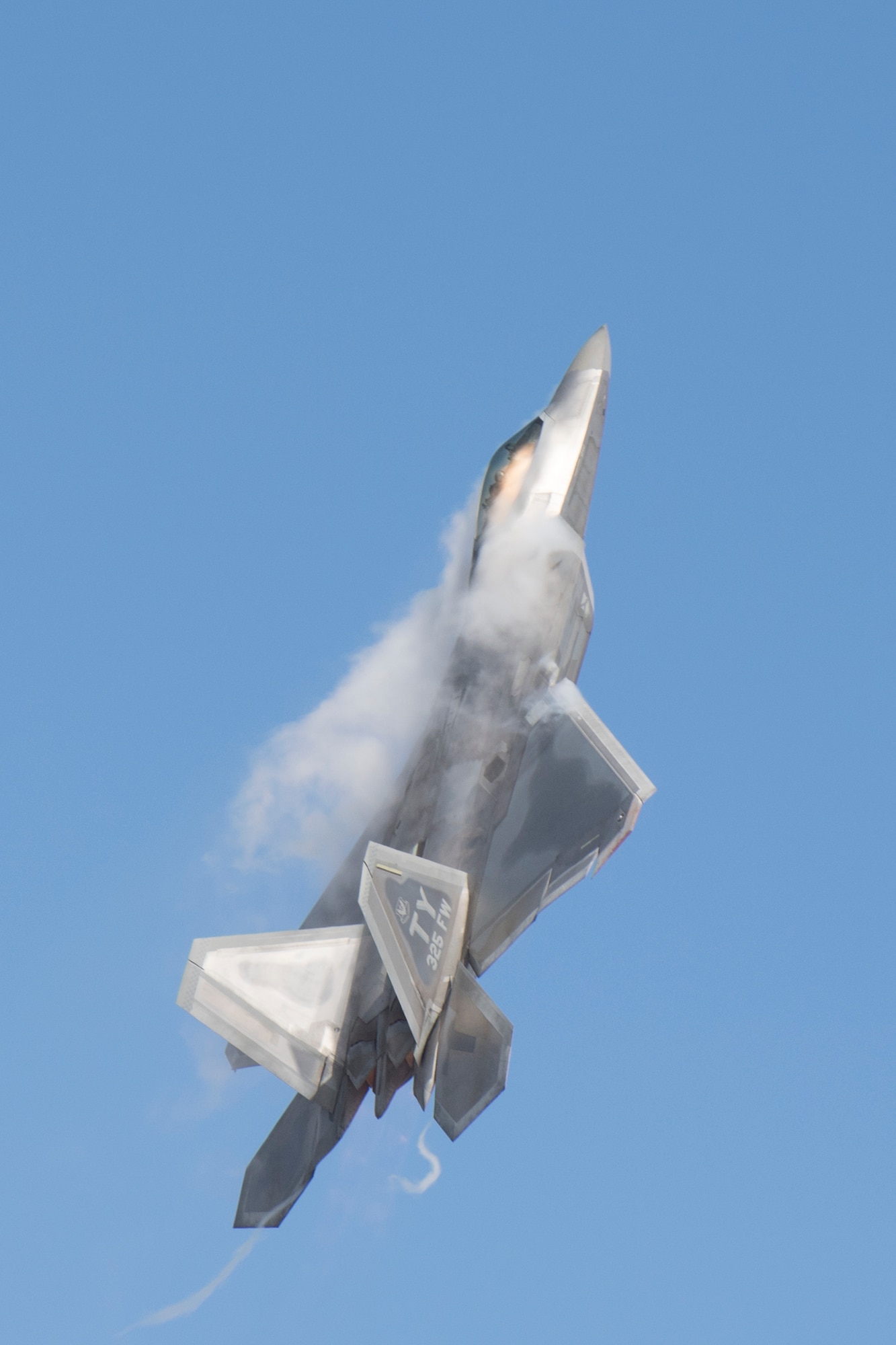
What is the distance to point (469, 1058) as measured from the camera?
18781 millimetres

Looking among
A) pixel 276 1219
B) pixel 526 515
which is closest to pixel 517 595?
pixel 526 515

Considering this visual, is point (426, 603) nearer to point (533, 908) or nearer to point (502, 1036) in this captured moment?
point (533, 908)

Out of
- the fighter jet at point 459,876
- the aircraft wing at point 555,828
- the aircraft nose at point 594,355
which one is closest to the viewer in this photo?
the fighter jet at point 459,876

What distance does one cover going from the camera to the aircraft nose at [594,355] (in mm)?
27281

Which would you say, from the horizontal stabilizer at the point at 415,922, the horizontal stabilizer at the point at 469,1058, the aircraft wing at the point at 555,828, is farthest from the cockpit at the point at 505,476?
the horizontal stabilizer at the point at 469,1058

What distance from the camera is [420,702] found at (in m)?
23.4

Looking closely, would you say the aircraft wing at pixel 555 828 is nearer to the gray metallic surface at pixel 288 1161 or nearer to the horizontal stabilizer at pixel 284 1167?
the gray metallic surface at pixel 288 1161

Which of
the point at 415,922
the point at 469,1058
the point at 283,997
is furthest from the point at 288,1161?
the point at 415,922

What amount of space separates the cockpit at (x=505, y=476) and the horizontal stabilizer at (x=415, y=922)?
7120 mm

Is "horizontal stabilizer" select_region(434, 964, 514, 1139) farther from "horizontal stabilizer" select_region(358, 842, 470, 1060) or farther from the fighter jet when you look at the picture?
"horizontal stabilizer" select_region(358, 842, 470, 1060)

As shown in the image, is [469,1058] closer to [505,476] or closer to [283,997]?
[283,997]

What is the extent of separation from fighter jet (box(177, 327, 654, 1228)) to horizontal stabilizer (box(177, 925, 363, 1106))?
2 centimetres

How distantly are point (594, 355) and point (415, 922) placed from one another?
484 inches

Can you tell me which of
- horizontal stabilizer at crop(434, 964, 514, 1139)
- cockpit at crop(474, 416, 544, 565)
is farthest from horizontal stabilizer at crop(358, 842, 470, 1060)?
cockpit at crop(474, 416, 544, 565)
